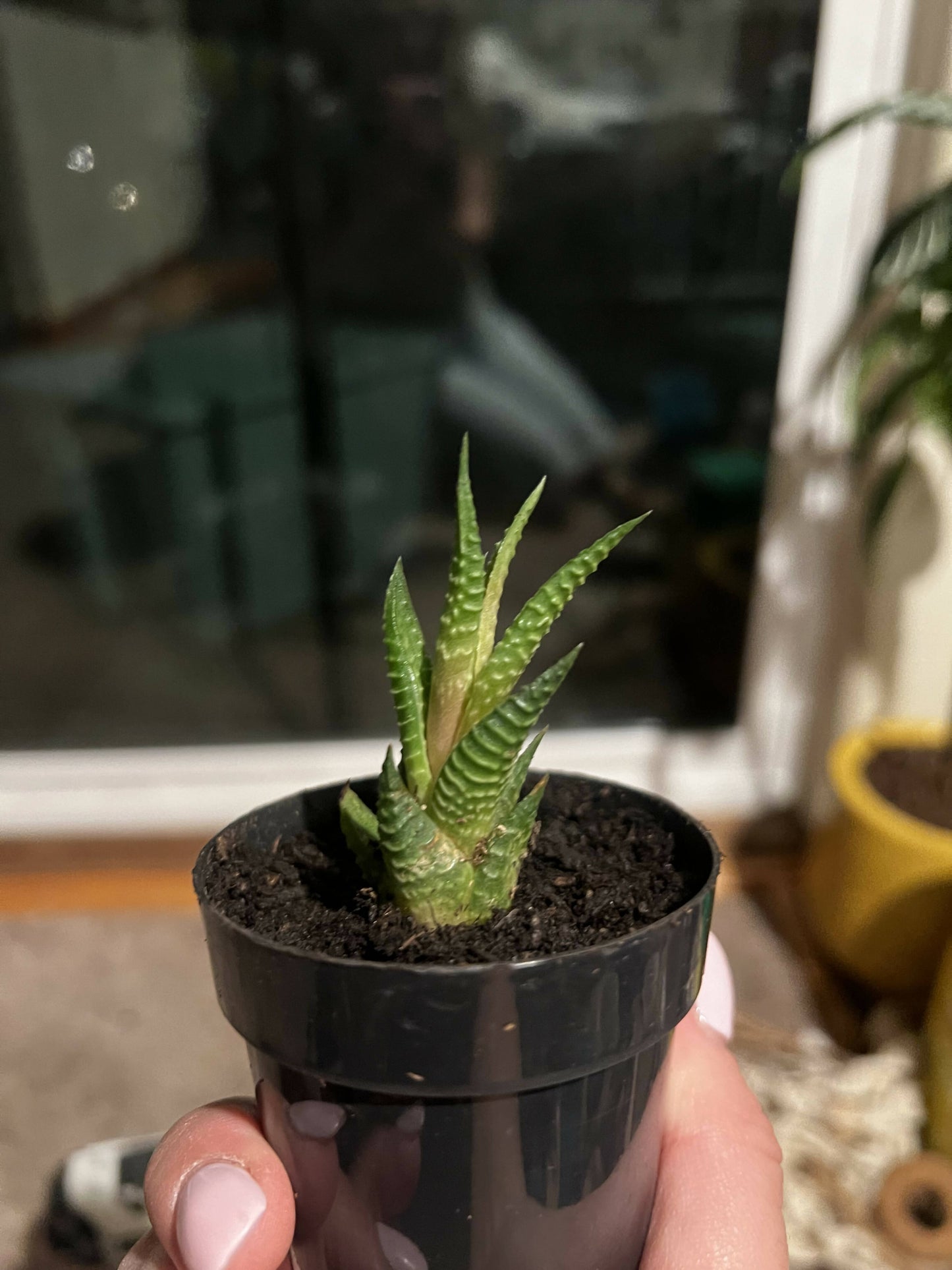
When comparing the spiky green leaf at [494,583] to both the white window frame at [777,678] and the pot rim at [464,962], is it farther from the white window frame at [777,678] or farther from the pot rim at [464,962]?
the white window frame at [777,678]

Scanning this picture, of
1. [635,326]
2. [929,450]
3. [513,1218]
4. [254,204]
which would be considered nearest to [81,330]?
[254,204]

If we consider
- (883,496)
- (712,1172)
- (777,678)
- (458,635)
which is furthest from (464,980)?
(777,678)

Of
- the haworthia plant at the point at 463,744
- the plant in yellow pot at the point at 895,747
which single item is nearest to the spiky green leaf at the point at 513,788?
the haworthia plant at the point at 463,744

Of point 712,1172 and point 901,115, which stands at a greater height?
point 901,115

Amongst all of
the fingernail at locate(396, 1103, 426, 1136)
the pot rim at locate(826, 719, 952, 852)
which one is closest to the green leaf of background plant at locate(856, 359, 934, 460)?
the pot rim at locate(826, 719, 952, 852)

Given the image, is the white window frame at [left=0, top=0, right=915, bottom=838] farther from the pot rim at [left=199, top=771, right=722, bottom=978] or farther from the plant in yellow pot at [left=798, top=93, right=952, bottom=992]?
the pot rim at [left=199, top=771, right=722, bottom=978]

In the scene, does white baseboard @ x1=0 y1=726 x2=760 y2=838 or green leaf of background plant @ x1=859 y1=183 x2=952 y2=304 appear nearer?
green leaf of background plant @ x1=859 y1=183 x2=952 y2=304

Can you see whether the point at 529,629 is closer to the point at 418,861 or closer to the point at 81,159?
the point at 418,861
